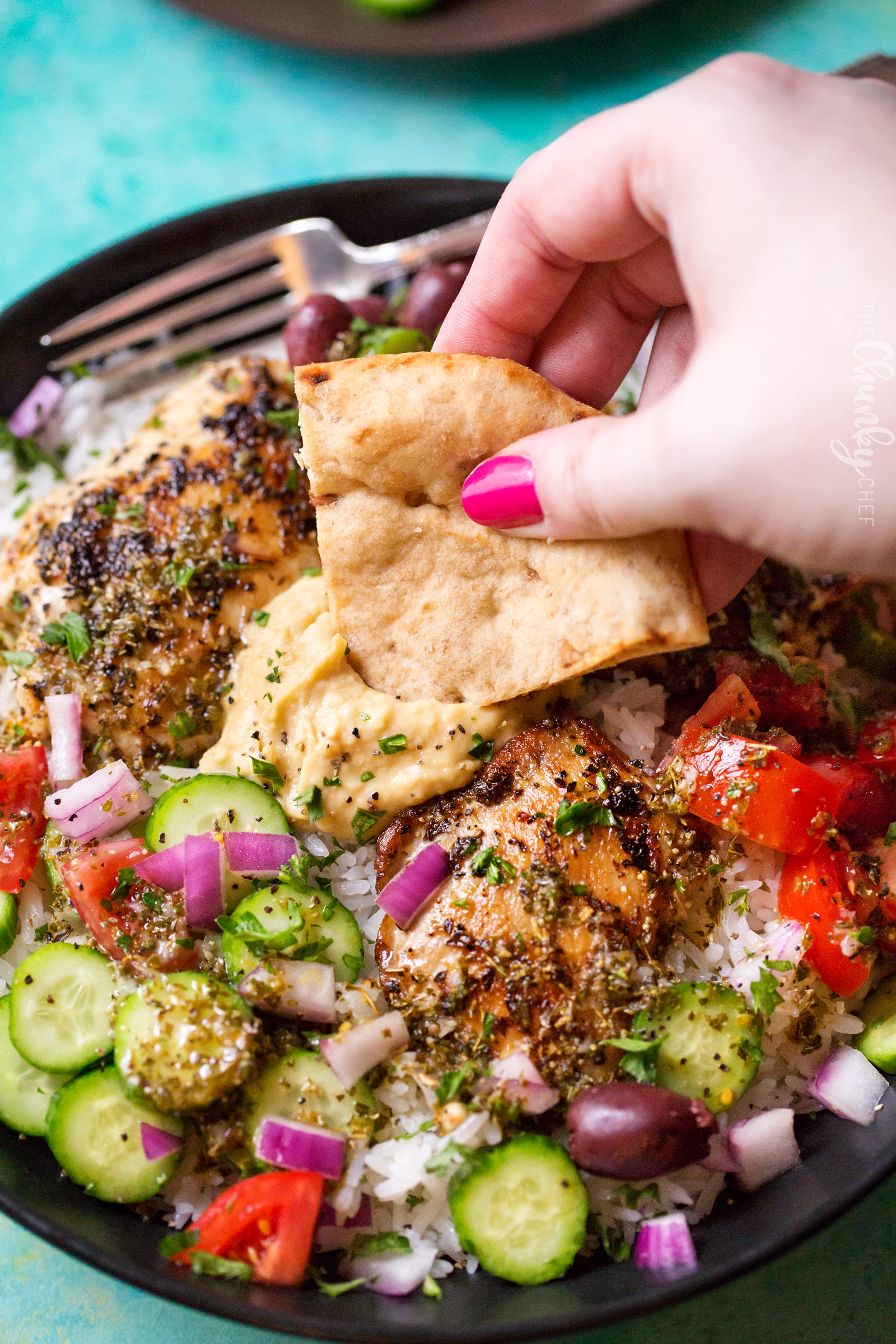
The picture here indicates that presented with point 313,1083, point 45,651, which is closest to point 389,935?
point 313,1083

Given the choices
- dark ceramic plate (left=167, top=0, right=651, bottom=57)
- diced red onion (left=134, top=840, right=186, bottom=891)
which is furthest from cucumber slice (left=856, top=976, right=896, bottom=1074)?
dark ceramic plate (left=167, top=0, right=651, bottom=57)

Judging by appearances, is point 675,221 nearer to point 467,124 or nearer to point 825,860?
point 825,860

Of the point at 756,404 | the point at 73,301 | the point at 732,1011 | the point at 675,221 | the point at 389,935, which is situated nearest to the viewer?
the point at 756,404

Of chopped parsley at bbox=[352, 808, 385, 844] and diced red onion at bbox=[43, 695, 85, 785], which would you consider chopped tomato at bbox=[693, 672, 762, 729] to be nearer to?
chopped parsley at bbox=[352, 808, 385, 844]

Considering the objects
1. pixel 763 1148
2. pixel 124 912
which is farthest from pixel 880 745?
pixel 124 912

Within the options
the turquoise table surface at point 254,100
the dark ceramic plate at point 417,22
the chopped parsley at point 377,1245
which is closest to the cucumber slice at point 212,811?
the chopped parsley at point 377,1245

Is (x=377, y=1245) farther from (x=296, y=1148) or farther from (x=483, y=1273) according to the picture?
(x=296, y=1148)

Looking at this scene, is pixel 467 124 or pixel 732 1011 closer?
pixel 732 1011
